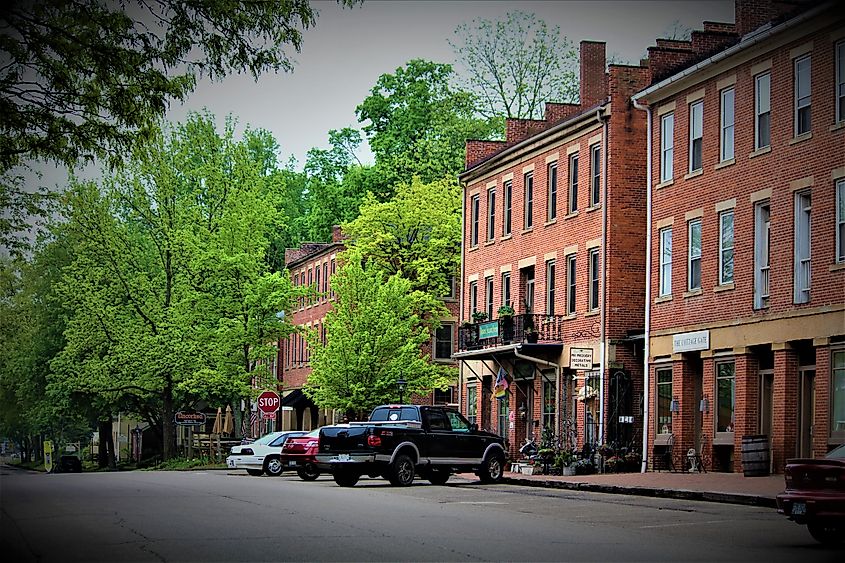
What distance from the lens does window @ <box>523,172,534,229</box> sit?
46.2m

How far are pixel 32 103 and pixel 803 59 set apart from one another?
1947cm

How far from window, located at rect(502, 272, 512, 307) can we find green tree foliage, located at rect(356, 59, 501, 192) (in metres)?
18.2

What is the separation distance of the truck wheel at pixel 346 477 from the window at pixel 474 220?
1985 cm

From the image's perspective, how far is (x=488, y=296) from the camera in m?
49.5

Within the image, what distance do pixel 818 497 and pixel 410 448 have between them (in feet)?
53.9

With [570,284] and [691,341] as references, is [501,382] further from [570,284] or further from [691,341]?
[691,341]

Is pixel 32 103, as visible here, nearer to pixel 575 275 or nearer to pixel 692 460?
pixel 692 460

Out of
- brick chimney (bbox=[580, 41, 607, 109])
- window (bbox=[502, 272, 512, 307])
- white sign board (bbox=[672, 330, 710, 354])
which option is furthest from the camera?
window (bbox=[502, 272, 512, 307])

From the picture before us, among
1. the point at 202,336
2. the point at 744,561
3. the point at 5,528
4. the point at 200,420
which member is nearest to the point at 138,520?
the point at 5,528

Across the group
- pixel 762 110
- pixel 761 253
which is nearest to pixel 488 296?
pixel 761 253

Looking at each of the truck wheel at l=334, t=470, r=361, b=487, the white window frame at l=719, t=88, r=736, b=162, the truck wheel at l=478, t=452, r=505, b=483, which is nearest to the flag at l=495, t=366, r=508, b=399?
the truck wheel at l=478, t=452, r=505, b=483

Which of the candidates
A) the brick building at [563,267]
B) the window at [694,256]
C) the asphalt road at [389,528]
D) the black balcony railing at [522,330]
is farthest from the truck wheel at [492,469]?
the black balcony railing at [522,330]

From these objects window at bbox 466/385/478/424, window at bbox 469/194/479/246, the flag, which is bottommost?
window at bbox 466/385/478/424

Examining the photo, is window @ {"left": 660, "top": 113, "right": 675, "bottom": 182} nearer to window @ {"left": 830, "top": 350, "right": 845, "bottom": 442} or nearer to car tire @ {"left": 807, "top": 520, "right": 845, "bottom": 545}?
window @ {"left": 830, "top": 350, "right": 845, "bottom": 442}
